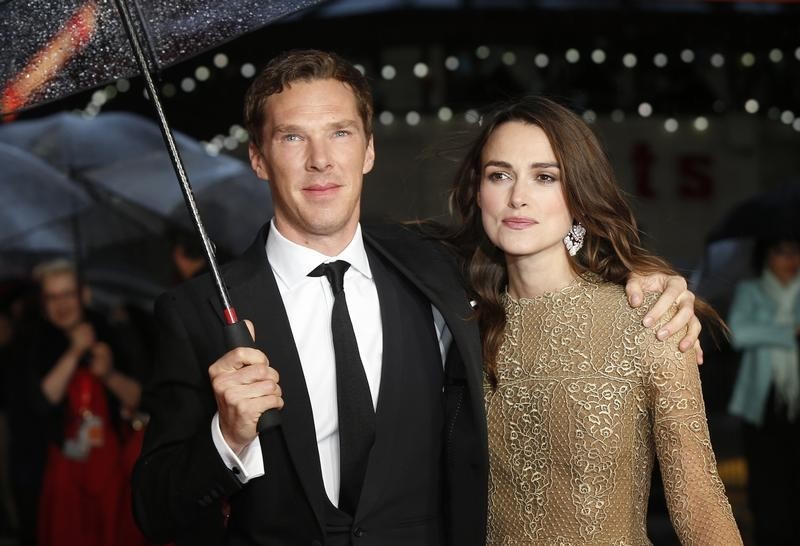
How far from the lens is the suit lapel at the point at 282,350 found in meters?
2.40

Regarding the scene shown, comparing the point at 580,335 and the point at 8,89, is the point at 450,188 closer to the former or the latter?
the point at 580,335

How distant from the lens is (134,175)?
6086 millimetres

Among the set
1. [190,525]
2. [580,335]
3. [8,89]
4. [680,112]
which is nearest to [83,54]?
[8,89]

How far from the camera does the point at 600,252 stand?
2.87 meters

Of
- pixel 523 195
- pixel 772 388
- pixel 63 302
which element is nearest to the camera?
pixel 523 195

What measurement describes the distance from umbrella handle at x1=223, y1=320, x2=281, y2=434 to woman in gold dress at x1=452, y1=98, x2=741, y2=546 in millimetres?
705

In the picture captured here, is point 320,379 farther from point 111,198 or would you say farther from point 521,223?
point 111,198

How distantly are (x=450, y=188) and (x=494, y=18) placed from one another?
351 centimetres

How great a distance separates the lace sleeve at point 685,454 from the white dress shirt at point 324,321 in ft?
1.58

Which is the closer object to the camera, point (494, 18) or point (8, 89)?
point (8, 89)

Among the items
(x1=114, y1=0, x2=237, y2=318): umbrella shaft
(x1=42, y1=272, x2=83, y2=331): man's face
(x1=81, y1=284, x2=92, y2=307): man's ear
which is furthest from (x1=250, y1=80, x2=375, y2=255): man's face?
(x1=81, y1=284, x2=92, y2=307): man's ear

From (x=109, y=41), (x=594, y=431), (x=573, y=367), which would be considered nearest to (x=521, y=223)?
(x=573, y=367)

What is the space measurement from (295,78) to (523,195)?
57 centimetres

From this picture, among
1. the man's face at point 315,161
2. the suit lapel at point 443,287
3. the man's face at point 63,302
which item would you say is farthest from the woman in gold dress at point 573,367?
the man's face at point 63,302
